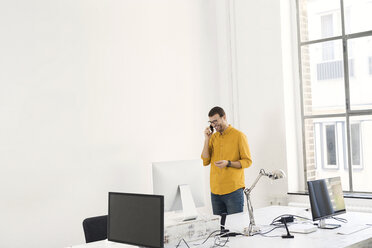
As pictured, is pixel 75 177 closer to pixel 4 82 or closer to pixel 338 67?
pixel 4 82

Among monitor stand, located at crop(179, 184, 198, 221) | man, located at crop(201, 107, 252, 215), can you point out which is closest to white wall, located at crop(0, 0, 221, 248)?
man, located at crop(201, 107, 252, 215)

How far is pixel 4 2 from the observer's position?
13.3 ft

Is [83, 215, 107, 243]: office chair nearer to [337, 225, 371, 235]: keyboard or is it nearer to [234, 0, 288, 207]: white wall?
[337, 225, 371, 235]: keyboard

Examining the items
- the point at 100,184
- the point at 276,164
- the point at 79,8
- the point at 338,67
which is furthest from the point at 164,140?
the point at 338,67

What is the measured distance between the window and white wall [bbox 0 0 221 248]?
30.1 inches

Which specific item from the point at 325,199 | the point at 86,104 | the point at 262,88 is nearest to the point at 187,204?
the point at 325,199

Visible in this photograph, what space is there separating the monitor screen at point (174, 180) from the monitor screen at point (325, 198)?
2.63ft

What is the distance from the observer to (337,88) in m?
5.23

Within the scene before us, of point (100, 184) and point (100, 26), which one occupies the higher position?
point (100, 26)

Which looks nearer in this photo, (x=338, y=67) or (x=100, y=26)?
(x=100, y=26)

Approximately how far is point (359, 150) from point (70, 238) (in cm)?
313

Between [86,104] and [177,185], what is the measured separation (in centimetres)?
169

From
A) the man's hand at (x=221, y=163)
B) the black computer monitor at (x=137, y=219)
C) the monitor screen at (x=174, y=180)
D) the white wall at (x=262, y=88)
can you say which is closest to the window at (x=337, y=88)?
the white wall at (x=262, y=88)

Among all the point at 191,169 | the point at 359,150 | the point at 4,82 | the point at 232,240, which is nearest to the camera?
the point at 232,240
